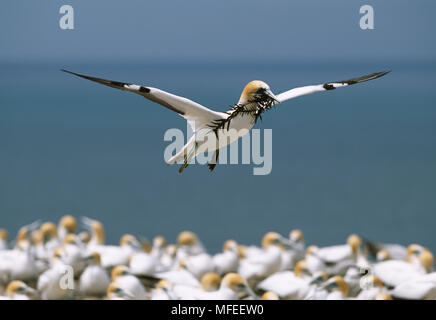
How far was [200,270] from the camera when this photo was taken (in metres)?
7.19

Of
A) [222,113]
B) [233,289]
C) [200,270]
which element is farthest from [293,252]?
[222,113]

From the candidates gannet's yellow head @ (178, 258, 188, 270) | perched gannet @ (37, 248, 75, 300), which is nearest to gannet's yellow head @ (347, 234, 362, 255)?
gannet's yellow head @ (178, 258, 188, 270)

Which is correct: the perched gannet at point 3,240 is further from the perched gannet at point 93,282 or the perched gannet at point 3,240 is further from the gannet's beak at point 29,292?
the gannet's beak at point 29,292

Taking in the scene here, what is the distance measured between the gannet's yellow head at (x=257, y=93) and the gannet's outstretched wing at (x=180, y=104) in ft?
0.34

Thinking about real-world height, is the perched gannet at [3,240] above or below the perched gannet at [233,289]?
above

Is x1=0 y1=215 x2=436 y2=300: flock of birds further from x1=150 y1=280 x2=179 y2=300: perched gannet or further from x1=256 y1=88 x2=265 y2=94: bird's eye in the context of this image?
x1=256 y1=88 x2=265 y2=94: bird's eye

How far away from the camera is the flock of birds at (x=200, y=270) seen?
607cm

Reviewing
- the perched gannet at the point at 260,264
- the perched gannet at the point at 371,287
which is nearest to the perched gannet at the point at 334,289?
the perched gannet at the point at 371,287

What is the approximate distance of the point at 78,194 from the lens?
11.2 meters

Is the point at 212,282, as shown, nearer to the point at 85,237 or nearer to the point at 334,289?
the point at 334,289

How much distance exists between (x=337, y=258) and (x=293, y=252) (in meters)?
0.61
